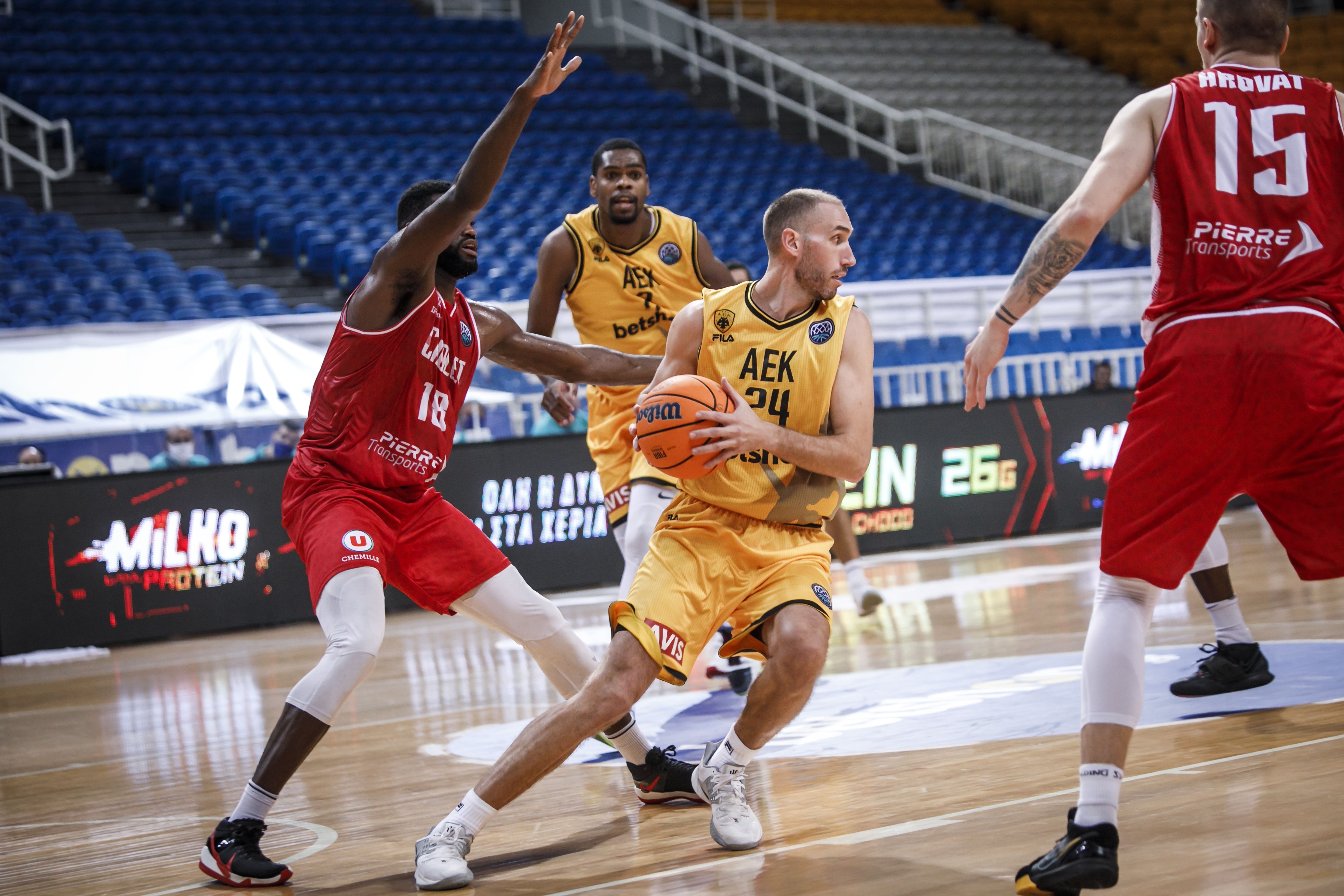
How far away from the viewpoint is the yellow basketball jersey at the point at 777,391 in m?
3.70

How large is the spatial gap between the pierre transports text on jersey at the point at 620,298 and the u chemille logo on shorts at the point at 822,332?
218cm

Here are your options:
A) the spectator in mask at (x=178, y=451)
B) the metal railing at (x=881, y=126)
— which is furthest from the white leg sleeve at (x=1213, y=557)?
the metal railing at (x=881, y=126)

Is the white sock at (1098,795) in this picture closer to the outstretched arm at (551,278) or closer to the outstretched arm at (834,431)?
the outstretched arm at (834,431)

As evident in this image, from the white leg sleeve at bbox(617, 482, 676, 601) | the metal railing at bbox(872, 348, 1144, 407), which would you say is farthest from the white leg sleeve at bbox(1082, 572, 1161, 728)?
the metal railing at bbox(872, 348, 1144, 407)

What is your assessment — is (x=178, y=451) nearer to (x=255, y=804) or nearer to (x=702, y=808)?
(x=255, y=804)

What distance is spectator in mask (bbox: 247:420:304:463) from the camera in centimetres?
1054

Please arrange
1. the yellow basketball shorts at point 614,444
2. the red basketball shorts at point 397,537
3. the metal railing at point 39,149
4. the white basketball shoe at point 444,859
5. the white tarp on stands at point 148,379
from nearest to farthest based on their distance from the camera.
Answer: the white basketball shoe at point 444,859, the red basketball shorts at point 397,537, the yellow basketball shorts at point 614,444, the white tarp on stands at point 148,379, the metal railing at point 39,149

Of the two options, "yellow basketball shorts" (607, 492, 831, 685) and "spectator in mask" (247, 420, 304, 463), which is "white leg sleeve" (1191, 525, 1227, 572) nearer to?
"yellow basketball shorts" (607, 492, 831, 685)

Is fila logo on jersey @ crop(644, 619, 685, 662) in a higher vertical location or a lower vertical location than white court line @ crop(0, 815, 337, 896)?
higher

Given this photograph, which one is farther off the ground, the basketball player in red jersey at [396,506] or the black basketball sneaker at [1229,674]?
the basketball player in red jersey at [396,506]

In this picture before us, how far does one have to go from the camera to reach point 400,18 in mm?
21391

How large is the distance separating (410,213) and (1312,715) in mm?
3488

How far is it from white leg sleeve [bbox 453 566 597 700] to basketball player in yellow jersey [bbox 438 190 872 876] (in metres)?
0.54

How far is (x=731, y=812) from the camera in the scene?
11.6ft
